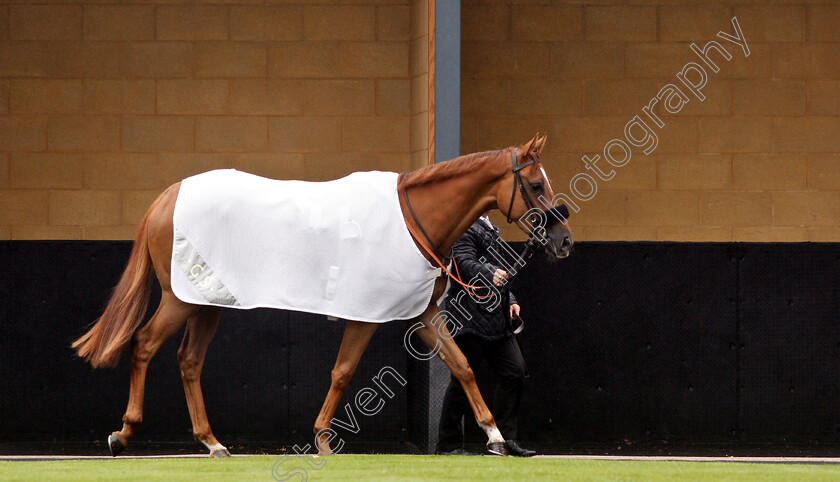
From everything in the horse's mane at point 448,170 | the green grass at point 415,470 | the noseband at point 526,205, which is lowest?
the green grass at point 415,470

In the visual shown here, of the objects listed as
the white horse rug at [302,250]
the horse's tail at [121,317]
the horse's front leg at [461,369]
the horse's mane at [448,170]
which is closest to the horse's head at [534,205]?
the horse's mane at [448,170]

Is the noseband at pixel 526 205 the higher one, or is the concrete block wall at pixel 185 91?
the concrete block wall at pixel 185 91

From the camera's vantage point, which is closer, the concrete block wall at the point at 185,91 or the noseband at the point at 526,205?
the noseband at the point at 526,205

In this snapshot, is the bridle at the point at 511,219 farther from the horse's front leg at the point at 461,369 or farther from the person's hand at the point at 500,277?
the horse's front leg at the point at 461,369

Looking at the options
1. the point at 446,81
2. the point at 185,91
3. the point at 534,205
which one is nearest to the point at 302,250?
the point at 534,205

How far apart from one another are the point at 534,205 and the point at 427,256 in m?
0.60

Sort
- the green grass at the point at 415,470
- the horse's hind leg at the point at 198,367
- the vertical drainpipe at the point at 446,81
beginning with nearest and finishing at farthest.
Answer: the green grass at the point at 415,470, the horse's hind leg at the point at 198,367, the vertical drainpipe at the point at 446,81

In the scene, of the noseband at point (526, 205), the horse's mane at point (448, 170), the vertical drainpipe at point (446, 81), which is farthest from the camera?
the vertical drainpipe at point (446, 81)

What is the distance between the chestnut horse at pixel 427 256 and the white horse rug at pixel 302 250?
0.41 feet

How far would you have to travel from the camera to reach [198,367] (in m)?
5.93

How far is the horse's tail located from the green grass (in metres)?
0.69

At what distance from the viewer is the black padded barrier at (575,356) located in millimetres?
7430

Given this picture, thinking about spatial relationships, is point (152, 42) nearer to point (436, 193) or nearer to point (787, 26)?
point (436, 193)

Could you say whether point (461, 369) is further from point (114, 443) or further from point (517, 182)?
point (114, 443)
